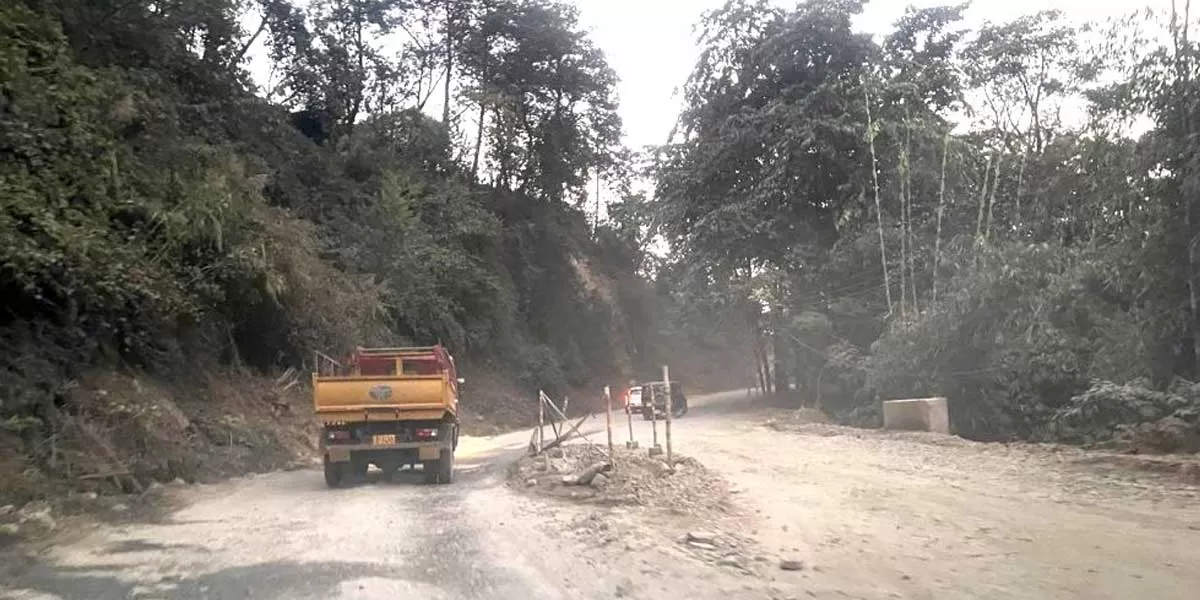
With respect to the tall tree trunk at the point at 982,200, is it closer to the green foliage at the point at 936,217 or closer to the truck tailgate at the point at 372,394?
the green foliage at the point at 936,217

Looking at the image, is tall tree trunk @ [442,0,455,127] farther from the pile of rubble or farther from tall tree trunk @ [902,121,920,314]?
the pile of rubble

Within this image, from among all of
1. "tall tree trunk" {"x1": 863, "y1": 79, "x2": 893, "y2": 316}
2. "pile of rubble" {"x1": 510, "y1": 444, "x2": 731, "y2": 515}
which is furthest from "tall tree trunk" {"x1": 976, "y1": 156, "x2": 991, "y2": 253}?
"pile of rubble" {"x1": 510, "y1": 444, "x2": 731, "y2": 515}

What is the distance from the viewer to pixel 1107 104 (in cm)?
1717

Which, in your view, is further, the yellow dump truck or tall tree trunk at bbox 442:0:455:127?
tall tree trunk at bbox 442:0:455:127

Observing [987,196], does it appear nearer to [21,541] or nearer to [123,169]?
[123,169]

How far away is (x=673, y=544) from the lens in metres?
8.84

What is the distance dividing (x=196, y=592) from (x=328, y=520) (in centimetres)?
374

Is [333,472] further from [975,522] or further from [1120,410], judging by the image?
[1120,410]

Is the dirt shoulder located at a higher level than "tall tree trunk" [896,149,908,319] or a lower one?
lower

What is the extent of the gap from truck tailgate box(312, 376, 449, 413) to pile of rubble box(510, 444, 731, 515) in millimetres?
1872

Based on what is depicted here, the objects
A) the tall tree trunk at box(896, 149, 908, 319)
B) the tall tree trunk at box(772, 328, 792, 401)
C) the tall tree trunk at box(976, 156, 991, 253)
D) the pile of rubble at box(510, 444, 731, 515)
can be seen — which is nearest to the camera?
the pile of rubble at box(510, 444, 731, 515)

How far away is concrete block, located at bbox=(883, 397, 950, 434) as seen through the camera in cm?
2067

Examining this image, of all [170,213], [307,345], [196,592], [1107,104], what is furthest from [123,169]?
[1107,104]

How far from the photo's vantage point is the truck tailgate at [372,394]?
1493cm
